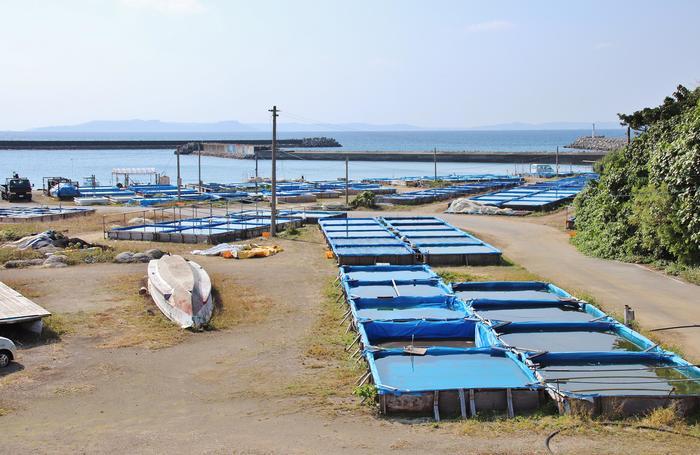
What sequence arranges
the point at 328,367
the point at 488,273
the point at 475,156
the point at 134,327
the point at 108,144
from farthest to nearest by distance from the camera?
the point at 108,144, the point at 475,156, the point at 488,273, the point at 134,327, the point at 328,367

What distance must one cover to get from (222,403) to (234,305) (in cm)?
724

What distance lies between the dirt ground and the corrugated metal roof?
0.64 metres

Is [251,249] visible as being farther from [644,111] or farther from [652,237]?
[644,111]

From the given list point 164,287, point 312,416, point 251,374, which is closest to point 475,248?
point 164,287

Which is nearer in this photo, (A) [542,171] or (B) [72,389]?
(B) [72,389]

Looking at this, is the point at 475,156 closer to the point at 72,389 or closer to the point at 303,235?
the point at 303,235

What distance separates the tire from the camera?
523 inches

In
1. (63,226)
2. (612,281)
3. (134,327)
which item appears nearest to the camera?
(134,327)

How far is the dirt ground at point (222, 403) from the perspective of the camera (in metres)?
9.80

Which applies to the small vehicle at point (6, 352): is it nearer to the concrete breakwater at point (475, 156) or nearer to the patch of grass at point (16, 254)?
the patch of grass at point (16, 254)

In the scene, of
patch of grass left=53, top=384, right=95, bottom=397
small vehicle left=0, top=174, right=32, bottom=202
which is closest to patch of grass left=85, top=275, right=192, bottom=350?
patch of grass left=53, top=384, right=95, bottom=397

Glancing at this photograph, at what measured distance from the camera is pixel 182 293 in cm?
1748

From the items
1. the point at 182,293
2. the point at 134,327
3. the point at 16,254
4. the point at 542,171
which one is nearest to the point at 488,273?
the point at 182,293

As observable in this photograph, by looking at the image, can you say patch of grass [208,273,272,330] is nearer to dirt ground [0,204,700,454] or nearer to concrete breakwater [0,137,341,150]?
dirt ground [0,204,700,454]
